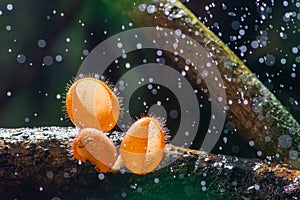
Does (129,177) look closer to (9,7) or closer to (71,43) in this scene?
(71,43)

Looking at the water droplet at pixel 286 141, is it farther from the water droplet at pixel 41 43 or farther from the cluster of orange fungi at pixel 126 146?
the water droplet at pixel 41 43

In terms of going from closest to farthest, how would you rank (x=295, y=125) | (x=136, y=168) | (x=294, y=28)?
1. (x=136, y=168)
2. (x=295, y=125)
3. (x=294, y=28)

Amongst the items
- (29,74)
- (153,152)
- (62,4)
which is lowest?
(29,74)

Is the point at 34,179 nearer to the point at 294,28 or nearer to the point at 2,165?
the point at 2,165

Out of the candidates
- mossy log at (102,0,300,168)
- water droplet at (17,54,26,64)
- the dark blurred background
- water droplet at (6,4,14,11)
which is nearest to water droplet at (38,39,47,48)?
the dark blurred background

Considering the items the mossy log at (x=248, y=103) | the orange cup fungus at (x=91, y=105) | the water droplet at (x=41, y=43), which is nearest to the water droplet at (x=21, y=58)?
the water droplet at (x=41, y=43)

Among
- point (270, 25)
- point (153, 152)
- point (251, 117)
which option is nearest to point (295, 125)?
point (251, 117)
